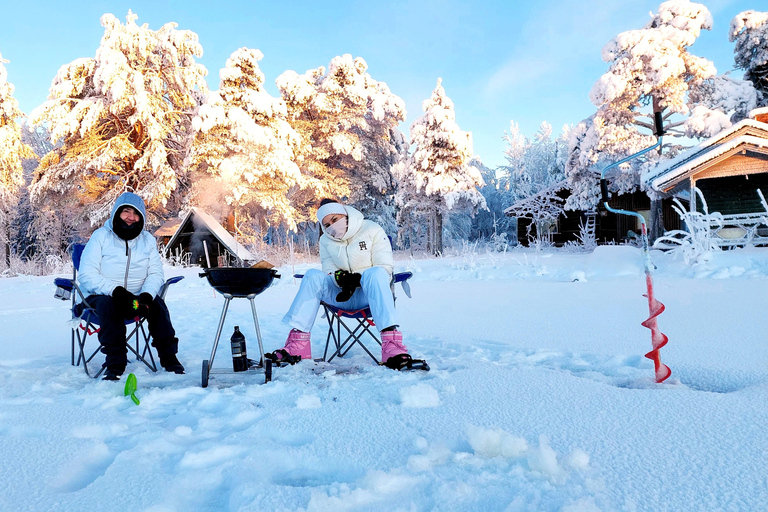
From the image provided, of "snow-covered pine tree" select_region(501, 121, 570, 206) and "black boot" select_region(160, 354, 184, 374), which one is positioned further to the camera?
"snow-covered pine tree" select_region(501, 121, 570, 206)

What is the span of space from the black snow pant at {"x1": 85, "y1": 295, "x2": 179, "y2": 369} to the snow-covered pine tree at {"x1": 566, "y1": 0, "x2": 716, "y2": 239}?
54.3 feet

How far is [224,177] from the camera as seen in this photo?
15.4m

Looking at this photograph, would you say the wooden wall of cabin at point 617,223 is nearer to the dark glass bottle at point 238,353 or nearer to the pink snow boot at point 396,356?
the pink snow boot at point 396,356

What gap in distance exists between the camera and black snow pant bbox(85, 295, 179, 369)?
109 inches

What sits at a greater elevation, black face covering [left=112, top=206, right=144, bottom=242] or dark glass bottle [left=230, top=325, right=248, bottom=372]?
black face covering [left=112, top=206, right=144, bottom=242]

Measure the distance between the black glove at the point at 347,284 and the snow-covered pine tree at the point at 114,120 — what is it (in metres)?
13.7

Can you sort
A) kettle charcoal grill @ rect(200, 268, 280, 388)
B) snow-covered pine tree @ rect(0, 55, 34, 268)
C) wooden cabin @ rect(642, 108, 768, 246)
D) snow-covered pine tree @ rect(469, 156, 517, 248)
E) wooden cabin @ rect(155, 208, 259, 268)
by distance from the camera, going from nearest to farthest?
kettle charcoal grill @ rect(200, 268, 280, 388)
wooden cabin @ rect(642, 108, 768, 246)
wooden cabin @ rect(155, 208, 259, 268)
snow-covered pine tree @ rect(0, 55, 34, 268)
snow-covered pine tree @ rect(469, 156, 517, 248)

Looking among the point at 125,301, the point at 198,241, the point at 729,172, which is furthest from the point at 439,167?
the point at 125,301

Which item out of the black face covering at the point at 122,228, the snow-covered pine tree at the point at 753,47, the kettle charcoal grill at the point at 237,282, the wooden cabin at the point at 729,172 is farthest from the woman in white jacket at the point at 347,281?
the snow-covered pine tree at the point at 753,47

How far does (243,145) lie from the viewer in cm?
1592

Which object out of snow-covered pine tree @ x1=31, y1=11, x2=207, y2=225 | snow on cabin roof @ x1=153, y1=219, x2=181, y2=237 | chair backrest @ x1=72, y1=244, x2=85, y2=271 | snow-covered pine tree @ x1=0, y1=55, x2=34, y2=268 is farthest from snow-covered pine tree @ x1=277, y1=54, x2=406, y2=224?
chair backrest @ x1=72, y1=244, x2=85, y2=271

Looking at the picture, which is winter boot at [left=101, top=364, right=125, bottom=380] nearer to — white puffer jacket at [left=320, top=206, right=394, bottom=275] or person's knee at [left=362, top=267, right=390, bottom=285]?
white puffer jacket at [left=320, top=206, right=394, bottom=275]

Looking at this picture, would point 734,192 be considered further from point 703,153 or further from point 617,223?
point 617,223

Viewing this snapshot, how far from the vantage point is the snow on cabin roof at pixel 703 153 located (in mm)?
11230
